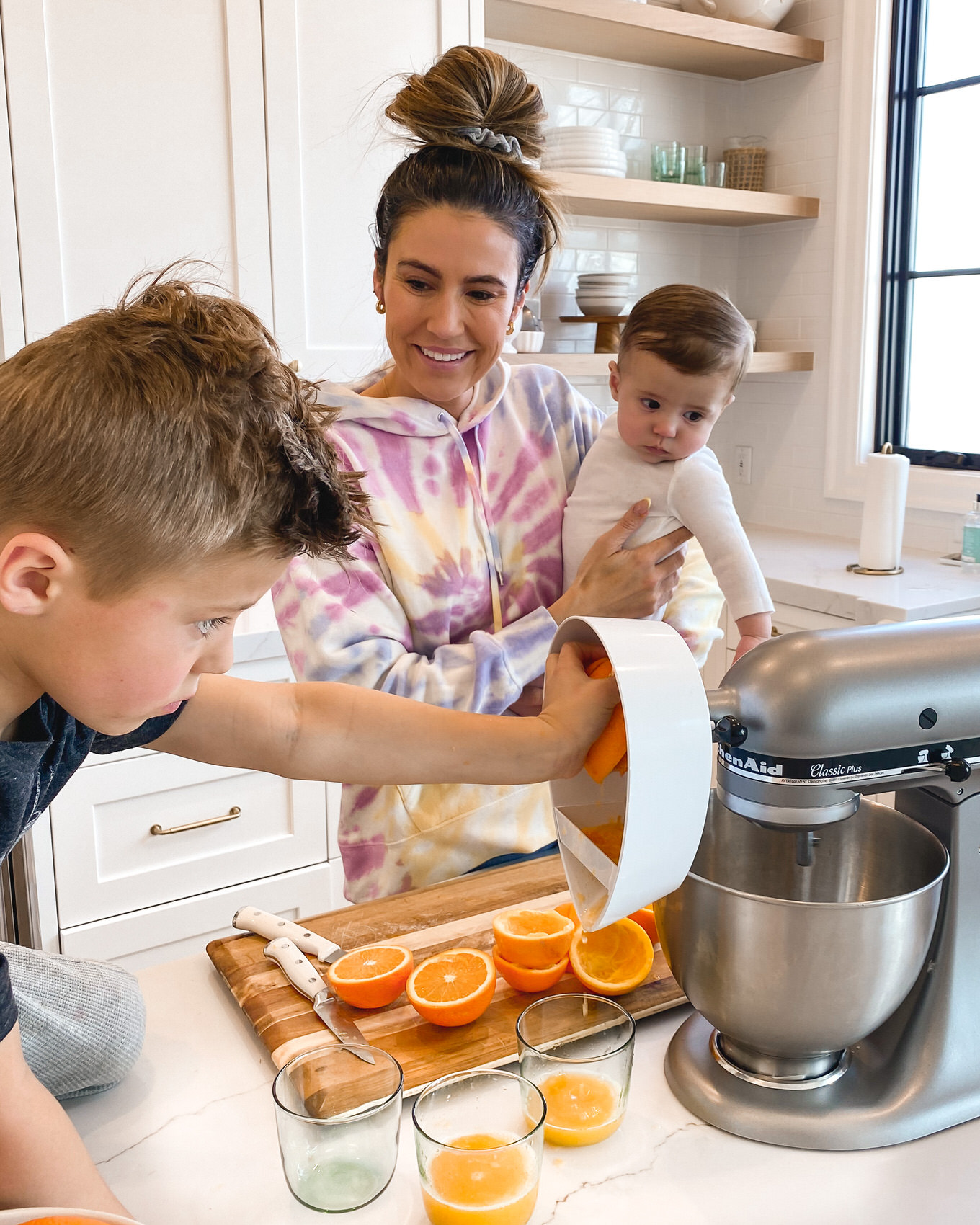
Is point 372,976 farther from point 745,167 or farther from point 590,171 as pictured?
point 745,167

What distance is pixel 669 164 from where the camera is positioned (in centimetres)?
325

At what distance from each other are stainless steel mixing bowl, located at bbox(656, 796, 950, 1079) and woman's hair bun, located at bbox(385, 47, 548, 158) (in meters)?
0.88

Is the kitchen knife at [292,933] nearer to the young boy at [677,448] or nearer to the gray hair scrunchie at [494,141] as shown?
the young boy at [677,448]

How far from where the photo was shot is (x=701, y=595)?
1.47m

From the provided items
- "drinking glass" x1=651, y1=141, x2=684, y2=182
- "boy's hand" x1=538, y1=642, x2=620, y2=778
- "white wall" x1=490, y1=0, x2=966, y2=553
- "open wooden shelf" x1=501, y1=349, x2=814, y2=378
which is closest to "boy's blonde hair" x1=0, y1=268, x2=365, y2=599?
"boy's hand" x1=538, y1=642, x2=620, y2=778

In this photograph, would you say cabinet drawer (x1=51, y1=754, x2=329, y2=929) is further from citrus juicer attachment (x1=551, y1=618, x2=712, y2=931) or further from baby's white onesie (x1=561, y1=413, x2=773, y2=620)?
citrus juicer attachment (x1=551, y1=618, x2=712, y2=931)

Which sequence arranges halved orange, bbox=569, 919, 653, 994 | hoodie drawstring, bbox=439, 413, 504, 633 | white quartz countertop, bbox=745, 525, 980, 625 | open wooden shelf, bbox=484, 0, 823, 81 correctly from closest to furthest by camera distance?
1. halved orange, bbox=569, 919, 653, 994
2. hoodie drawstring, bbox=439, 413, 504, 633
3. white quartz countertop, bbox=745, 525, 980, 625
4. open wooden shelf, bbox=484, 0, 823, 81

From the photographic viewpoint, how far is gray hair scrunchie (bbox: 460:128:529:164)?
1.25 meters

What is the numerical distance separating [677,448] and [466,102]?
0.51 meters

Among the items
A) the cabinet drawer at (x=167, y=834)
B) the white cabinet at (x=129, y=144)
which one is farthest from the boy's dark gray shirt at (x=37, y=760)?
the white cabinet at (x=129, y=144)

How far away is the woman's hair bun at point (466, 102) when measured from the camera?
4.09 ft

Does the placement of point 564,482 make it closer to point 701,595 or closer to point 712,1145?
point 701,595

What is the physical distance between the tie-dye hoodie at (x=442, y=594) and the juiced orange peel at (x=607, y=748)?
32cm

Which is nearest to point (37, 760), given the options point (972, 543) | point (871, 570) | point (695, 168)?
point (871, 570)
